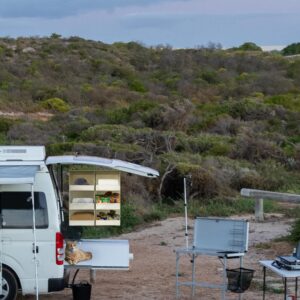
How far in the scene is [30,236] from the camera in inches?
393

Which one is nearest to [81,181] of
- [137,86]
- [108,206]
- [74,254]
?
[108,206]

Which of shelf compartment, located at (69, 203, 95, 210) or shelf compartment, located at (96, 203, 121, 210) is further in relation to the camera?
shelf compartment, located at (69, 203, 95, 210)

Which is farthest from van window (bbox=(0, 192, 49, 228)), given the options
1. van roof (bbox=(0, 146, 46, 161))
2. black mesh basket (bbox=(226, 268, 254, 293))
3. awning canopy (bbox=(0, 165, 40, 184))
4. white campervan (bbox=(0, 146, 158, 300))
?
black mesh basket (bbox=(226, 268, 254, 293))

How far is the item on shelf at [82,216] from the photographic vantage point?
44.7 ft

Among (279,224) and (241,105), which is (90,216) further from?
(241,105)

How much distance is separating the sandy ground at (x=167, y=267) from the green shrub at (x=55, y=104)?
86.1 feet

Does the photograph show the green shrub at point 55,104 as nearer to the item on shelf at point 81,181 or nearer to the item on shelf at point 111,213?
the item on shelf at point 81,181

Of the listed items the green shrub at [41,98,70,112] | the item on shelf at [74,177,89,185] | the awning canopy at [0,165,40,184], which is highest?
the awning canopy at [0,165,40,184]

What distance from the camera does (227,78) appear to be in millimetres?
57031

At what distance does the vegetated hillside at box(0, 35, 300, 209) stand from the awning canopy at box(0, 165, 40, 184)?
10.4 m

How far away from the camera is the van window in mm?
10039

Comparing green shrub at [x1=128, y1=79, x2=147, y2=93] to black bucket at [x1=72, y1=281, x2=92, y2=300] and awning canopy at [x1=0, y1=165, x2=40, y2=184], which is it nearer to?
black bucket at [x1=72, y1=281, x2=92, y2=300]

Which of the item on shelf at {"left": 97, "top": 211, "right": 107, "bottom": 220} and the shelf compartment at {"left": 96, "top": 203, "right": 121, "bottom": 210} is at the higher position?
the shelf compartment at {"left": 96, "top": 203, "right": 121, "bottom": 210}

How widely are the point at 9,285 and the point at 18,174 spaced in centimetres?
134
